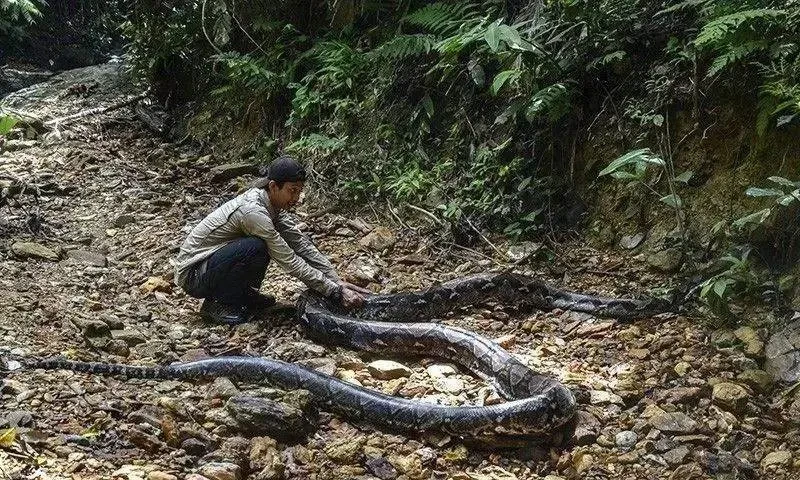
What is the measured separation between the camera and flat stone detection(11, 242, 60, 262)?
7.11 m

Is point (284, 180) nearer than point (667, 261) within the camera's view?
Yes

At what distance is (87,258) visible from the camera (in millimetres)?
7383

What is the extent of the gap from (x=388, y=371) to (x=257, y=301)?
1750 millimetres

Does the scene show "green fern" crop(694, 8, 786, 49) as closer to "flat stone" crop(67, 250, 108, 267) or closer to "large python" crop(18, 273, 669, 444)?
"large python" crop(18, 273, 669, 444)

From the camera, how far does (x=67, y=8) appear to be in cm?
1845

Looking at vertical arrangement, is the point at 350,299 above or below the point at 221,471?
below

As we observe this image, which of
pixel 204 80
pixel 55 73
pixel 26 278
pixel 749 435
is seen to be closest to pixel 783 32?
pixel 749 435

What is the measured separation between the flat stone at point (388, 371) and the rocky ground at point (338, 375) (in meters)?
0.01

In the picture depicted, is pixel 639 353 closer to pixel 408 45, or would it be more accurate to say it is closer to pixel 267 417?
pixel 267 417

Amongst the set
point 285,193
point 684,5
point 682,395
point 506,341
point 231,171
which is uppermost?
point 684,5

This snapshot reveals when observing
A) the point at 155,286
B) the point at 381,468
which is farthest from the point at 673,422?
the point at 155,286

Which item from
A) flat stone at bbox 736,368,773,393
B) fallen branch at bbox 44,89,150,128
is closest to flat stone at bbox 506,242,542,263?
flat stone at bbox 736,368,773,393

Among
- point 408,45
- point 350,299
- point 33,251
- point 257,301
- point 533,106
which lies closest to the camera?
point 350,299

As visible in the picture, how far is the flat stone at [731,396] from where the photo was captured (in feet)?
13.5
